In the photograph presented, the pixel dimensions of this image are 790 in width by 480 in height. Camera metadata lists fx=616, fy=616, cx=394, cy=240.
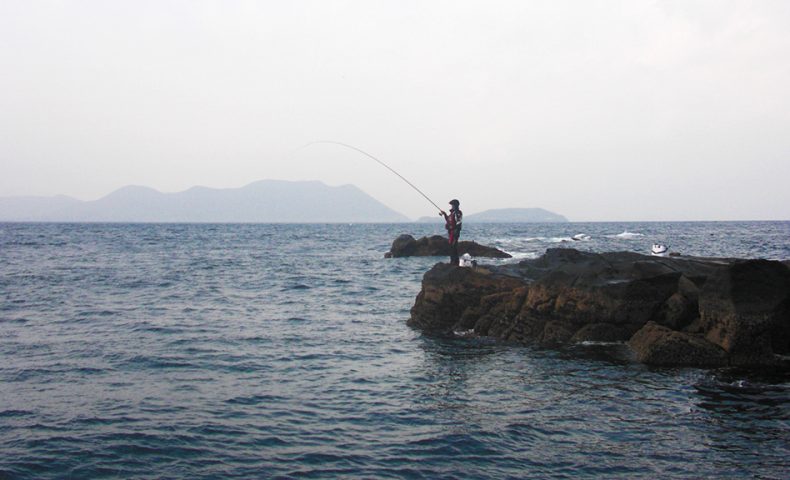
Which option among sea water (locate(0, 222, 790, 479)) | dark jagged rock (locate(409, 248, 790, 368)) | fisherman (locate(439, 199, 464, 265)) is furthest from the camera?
fisherman (locate(439, 199, 464, 265))

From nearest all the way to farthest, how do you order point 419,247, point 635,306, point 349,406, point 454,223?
point 349,406, point 635,306, point 454,223, point 419,247

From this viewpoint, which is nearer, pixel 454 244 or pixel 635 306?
pixel 635 306

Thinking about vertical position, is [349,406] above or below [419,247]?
below

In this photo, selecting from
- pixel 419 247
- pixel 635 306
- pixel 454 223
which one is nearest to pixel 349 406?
pixel 635 306

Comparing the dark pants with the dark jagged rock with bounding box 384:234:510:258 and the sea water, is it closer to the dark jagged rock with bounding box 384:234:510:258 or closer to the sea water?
the sea water

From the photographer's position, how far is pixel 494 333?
14961mm

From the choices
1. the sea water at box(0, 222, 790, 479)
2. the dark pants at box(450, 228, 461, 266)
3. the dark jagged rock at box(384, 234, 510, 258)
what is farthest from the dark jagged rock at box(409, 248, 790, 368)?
the dark jagged rock at box(384, 234, 510, 258)

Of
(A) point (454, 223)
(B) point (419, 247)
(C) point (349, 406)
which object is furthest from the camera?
(B) point (419, 247)

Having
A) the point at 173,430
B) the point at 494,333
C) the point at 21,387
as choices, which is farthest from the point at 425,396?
the point at 21,387

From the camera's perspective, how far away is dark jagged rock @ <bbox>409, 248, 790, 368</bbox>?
11.5 m

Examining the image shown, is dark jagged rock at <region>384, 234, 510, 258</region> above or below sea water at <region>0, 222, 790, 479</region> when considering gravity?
above

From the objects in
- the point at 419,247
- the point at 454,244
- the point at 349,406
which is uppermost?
the point at 454,244

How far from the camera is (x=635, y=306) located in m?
13.6

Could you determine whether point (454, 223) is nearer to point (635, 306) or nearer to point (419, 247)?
point (635, 306)
